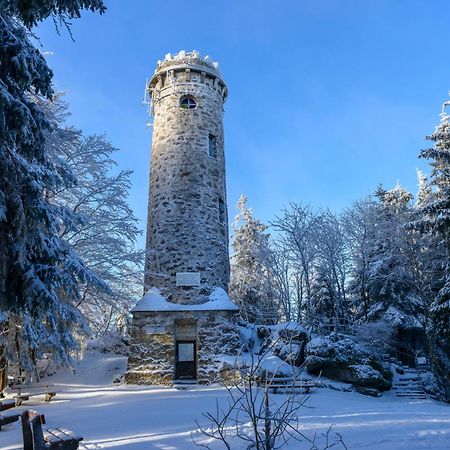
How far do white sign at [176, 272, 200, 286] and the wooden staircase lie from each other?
7.20m

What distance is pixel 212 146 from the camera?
52.4ft

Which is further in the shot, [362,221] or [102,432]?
[362,221]

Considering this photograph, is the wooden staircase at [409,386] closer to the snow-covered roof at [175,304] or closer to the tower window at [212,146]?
the snow-covered roof at [175,304]

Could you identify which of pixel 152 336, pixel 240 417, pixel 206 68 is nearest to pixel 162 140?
pixel 206 68

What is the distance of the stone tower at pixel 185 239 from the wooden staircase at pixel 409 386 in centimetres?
544

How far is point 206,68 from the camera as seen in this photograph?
16344 mm

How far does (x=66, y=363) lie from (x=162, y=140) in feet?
27.7

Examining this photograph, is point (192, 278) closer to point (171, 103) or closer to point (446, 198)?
point (171, 103)

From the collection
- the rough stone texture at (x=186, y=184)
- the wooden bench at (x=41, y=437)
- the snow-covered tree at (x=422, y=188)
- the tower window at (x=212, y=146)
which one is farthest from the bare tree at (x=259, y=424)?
the snow-covered tree at (x=422, y=188)

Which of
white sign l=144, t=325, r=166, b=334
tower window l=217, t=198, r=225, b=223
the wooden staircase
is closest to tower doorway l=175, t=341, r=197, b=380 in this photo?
white sign l=144, t=325, r=166, b=334

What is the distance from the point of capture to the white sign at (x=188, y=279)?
1367 cm

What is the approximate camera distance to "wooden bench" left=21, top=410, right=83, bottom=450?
4.68 m

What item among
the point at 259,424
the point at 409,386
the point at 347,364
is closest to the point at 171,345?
the point at 347,364

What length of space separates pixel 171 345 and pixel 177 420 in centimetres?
590
